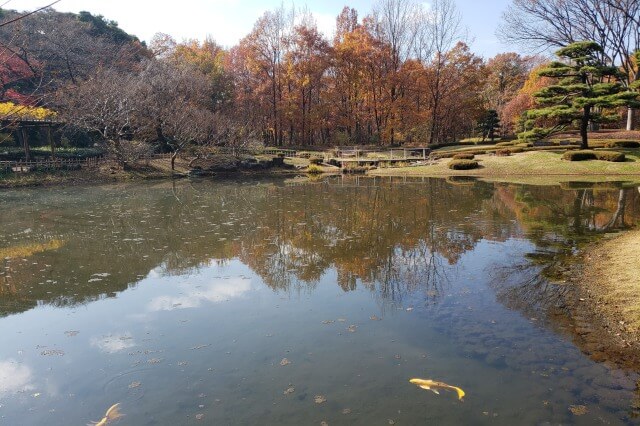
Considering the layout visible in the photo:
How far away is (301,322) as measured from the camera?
6.99m

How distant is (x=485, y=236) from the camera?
1245 cm

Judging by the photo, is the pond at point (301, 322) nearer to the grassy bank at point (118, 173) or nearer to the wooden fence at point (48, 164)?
the grassy bank at point (118, 173)

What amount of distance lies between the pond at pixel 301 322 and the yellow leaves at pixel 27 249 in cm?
7

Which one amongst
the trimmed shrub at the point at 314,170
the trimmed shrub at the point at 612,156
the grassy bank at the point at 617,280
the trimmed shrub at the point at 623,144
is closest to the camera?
the grassy bank at the point at 617,280

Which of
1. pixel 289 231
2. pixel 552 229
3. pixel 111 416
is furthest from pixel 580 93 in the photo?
pixel 111 416

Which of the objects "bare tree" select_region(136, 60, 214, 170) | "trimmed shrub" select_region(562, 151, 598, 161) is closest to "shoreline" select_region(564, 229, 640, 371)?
"trimmed shrub" select_region(562, 151, 598, 161)

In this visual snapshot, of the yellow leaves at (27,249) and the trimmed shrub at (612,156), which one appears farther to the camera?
the trimmed shrub at (612,156)

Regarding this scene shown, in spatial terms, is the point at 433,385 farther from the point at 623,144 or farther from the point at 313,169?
the point at 623,144

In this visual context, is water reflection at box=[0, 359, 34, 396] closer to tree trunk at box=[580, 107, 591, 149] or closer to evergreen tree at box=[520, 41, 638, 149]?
evergreen tree at box=[520, 41, 638, 149]

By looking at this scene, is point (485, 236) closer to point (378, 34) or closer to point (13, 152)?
point (13, 152)

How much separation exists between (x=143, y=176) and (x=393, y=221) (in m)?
23.5

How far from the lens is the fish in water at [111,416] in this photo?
4.56 meters

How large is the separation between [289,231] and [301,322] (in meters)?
6.88

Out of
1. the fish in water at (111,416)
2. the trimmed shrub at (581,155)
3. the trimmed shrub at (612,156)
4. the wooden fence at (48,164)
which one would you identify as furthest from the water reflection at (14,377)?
the trimmed shrub at (612,156)
